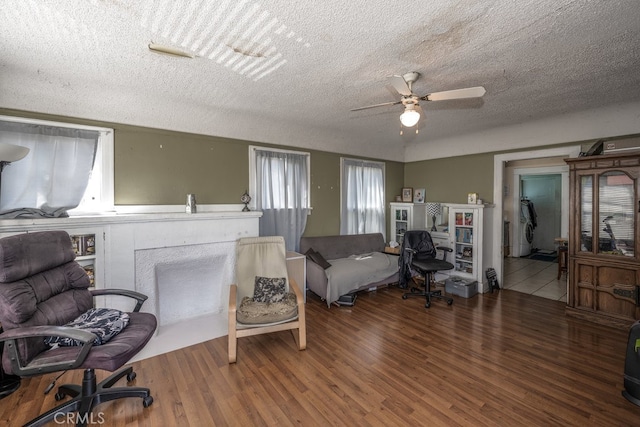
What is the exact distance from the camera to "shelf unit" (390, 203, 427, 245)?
524 cm

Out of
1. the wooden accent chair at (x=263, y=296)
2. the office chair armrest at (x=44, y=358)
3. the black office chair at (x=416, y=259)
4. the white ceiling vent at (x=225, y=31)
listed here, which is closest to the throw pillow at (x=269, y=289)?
the wooden accent chair at (x=263, y=296)

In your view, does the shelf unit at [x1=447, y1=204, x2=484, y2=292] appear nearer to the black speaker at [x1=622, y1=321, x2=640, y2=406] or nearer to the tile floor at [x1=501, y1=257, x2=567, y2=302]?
the tile floor at [x1=501, y1=257, x2=567, y2=302]

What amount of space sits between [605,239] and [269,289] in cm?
395

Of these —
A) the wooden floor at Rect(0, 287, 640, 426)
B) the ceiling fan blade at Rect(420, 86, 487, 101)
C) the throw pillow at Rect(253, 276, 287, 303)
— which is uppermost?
the ceiling fan blade at Rect(420, 86, 487, 101)

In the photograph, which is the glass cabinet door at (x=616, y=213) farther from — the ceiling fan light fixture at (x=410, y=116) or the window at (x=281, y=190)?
the window at (x=281, y=190)

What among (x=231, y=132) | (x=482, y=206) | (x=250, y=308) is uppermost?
(x=231, y=132)

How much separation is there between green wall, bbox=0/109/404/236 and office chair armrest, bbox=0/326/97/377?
1.79m

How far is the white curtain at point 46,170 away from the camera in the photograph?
2.47 metres

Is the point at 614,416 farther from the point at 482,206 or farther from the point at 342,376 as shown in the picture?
the point at 482,206

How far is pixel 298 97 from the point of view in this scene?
3.01 metres

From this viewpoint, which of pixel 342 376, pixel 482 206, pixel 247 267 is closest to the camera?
pixel 342 376

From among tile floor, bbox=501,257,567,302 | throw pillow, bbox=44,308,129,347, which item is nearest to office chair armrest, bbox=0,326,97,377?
throw pillow, bbox=44,308,129,347

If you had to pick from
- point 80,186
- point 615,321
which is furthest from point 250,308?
point 615,321

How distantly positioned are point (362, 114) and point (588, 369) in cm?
337
